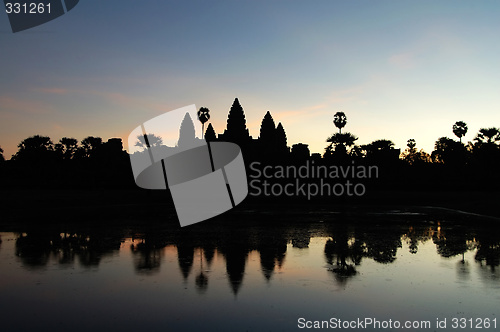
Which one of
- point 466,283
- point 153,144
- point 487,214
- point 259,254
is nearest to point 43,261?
point 259,254

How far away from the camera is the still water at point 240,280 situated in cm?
731

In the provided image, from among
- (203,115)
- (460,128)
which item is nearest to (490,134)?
A: (460,128)

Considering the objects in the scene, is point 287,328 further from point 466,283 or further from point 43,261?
point 43,261

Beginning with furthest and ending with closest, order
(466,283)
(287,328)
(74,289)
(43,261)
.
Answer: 1. (43,261)
2. (466,283)
3. (74,289)
4. (287,328)

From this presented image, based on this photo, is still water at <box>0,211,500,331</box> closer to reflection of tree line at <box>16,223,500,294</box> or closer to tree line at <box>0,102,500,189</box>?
reflection of tree line at <box>16,223,500,294</box>

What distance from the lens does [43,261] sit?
12.5 metres

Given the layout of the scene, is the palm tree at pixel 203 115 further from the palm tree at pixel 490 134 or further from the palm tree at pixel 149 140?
the palm tree at pixel 490 134

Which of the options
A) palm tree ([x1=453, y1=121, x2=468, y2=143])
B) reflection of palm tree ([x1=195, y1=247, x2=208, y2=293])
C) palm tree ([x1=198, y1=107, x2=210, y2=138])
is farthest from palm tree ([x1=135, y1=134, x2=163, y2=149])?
reflection of palm tree ([x1=195, y1=247, x2=208, y2=293])

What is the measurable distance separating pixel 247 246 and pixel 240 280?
5.31 meters

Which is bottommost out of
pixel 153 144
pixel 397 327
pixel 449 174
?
pixel 397 327

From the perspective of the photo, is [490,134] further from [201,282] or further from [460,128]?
[201,282]

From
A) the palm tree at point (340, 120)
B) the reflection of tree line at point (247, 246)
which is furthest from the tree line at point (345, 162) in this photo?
the reflection of tree line at point (247, 246)

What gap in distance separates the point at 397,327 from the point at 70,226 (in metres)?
19.5

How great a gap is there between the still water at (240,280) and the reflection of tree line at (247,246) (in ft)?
0.18
